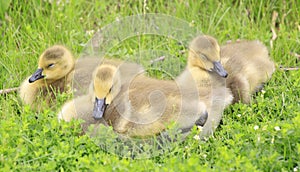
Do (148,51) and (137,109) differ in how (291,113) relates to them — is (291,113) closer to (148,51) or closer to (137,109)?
(137,109)

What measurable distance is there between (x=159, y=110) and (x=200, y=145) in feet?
0.91

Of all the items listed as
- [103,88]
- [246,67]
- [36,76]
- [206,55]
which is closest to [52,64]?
[36,76]

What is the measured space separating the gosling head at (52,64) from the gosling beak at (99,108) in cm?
59

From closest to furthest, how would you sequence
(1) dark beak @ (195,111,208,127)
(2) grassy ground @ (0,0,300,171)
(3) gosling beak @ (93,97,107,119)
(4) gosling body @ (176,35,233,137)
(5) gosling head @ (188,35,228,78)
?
(2) grassy ground @ (0,0,300,171), (3) gosling beak @ (93,97,107,119), (1) dark beak @ (195,111,208,127), (4) gosling body @ (176,35,233,137), (5) gosling head @ (188,35,228,78)

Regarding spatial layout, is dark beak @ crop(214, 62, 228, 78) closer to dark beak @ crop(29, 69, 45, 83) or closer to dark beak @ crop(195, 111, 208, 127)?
dark beak @ crop(195, 111, 208, 127)

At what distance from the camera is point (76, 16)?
481 centimetres

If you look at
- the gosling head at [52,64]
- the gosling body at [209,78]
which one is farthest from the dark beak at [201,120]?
the gosling head at [52,64]

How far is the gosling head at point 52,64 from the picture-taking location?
3770 millimetres

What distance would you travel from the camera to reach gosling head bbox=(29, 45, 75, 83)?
3770mm

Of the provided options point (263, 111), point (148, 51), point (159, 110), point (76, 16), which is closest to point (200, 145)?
point (159, 110)

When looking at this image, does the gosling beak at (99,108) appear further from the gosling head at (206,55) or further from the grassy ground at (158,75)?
the gosling head at (206,55)

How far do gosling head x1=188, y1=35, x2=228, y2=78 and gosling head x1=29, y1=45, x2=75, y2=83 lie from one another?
746mm

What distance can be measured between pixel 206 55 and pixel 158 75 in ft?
1.75

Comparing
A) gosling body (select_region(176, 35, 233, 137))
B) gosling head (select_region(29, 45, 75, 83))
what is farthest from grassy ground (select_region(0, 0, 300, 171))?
gosling head (select_region(29, 45, 75, 83))
